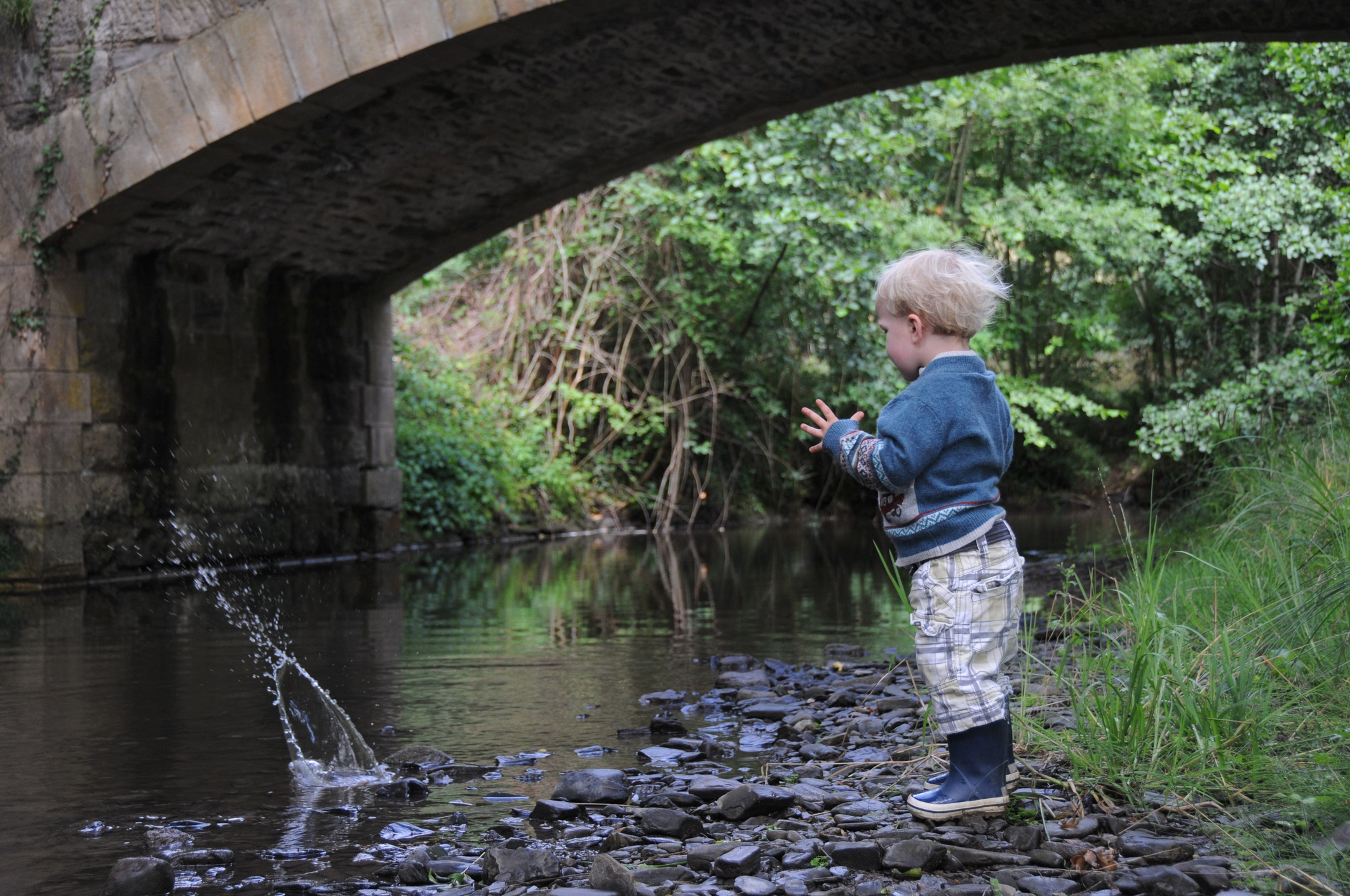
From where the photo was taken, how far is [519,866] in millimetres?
2590

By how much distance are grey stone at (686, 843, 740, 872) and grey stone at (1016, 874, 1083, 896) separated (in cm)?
59

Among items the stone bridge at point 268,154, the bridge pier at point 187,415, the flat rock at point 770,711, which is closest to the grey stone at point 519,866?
the flat rock at point 770,711

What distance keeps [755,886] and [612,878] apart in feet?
0.92

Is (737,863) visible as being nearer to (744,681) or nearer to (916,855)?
(916,855)

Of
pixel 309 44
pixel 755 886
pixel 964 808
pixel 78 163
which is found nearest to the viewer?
pixel 755 886

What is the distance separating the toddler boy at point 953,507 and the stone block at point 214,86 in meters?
6.01

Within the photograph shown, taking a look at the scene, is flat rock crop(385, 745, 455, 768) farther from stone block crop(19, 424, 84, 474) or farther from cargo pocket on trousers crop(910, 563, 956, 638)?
stone block crop(19, 424, 84, 474)

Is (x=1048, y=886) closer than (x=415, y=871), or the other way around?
(x=1048, y=886)

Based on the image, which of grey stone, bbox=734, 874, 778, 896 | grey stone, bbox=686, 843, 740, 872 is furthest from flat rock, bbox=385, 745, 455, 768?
grey stone, bbox=734, 874, 778, 896

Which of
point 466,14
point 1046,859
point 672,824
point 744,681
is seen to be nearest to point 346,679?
point 744,681

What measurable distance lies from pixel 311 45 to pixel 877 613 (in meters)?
4.74

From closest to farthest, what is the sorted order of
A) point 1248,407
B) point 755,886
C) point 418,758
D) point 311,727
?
point 755,886
point 418,758
point 311,727
point 1248,407

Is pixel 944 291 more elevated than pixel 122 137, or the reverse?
pixel 122 137

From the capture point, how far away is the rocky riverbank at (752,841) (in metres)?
2.50
